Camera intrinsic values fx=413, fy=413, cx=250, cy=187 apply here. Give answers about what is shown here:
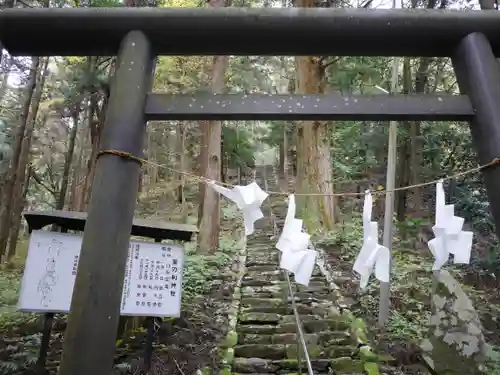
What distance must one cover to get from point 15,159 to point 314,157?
7.86m

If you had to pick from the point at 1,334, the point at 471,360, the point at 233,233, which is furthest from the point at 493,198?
the point at 233,233

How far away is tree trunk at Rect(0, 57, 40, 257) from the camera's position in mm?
10320

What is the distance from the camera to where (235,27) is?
9.86ft

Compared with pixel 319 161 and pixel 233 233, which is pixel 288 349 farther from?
pixel 233 233

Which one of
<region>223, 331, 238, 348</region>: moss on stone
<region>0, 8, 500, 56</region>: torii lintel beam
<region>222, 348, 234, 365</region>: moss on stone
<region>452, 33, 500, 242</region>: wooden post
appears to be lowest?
<region>222, 348, 234, 365</region>: moss on stone

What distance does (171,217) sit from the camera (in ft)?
63.1

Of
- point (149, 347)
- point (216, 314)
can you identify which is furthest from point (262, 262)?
point (149, 347)

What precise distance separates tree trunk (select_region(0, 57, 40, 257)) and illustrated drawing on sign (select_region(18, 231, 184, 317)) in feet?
20.3

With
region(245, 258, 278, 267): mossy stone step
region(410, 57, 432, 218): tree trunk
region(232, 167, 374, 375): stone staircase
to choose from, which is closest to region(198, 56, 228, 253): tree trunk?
region(245, 258, 278, 267): mossy stone step

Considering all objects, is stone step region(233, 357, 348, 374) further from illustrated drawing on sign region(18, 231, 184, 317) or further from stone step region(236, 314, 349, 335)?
illustrated drawing on sign region(18, 231, 184, 317)

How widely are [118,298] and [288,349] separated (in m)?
4.62

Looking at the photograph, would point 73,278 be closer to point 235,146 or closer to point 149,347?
point 149,347

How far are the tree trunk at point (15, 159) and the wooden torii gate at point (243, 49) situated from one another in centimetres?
810

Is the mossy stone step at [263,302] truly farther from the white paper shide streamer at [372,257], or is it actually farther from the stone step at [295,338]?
the white paper shide streamer at [372,257]
